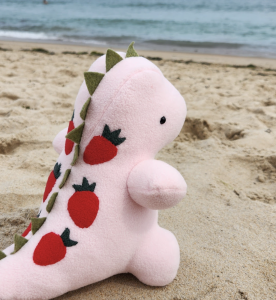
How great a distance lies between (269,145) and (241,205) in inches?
28.5

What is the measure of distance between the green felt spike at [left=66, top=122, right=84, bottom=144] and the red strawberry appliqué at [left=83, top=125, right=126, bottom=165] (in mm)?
44

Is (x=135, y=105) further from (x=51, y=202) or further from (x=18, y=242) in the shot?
(x=18, y=242)

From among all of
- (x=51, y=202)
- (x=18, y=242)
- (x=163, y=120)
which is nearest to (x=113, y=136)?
(x=163, y=120)

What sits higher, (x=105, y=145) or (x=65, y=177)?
(x=105, y=145)

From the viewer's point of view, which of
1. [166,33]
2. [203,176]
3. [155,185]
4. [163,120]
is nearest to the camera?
[155,185]

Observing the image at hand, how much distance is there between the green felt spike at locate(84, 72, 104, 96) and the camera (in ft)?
2.77

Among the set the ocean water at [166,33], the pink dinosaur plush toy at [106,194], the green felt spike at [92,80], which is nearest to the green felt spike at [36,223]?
the pink dinosaur plush toy at [106,194]

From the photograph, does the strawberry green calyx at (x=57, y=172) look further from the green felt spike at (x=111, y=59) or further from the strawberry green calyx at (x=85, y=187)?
the green felt spike at (x=111, y=59)

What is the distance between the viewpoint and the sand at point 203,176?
99 centimetres

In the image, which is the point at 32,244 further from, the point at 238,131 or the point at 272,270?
the point at 238,131

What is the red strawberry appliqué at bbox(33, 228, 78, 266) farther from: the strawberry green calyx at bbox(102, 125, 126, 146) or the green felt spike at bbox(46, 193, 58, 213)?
the strawberry green calyx at bbox(102, 125, 126, 146)

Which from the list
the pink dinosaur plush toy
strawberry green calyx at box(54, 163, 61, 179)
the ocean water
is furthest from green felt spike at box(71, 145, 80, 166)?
the ocean water

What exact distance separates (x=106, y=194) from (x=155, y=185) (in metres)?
0.15

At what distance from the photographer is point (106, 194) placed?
0.83m
